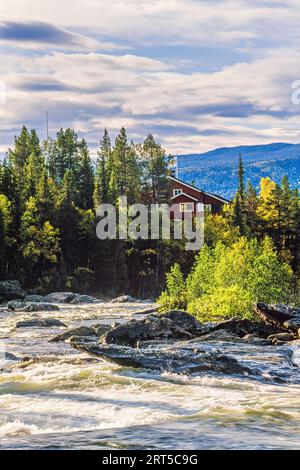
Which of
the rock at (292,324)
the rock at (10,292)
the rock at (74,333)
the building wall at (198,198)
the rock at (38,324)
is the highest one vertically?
the building wall at (198,198)

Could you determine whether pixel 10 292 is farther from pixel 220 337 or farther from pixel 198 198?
pixel 220 337

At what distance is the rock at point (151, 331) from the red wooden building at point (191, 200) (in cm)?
5111

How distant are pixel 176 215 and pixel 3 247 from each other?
71.2 feet

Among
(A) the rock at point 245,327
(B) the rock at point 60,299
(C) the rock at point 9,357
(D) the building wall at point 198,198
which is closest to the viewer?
(C) the rock at point 9,357

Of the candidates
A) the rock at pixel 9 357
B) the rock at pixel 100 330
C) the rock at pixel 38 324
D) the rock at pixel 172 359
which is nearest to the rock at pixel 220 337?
the rock at pixel 172 359

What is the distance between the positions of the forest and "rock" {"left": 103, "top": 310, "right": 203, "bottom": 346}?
28206mm

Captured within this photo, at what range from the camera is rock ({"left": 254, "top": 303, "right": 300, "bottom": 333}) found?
24419mm

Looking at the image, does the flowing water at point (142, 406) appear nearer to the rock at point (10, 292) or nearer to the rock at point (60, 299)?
the rock at point (60, 299)

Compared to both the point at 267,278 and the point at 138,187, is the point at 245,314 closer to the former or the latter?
the point at 267,278

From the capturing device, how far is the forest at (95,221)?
6166 cm

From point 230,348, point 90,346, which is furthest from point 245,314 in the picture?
point 90,346

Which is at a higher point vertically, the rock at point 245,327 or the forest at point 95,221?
the forest at point 95,221

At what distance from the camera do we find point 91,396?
13.8 metres

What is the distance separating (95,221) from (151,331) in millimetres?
45919
